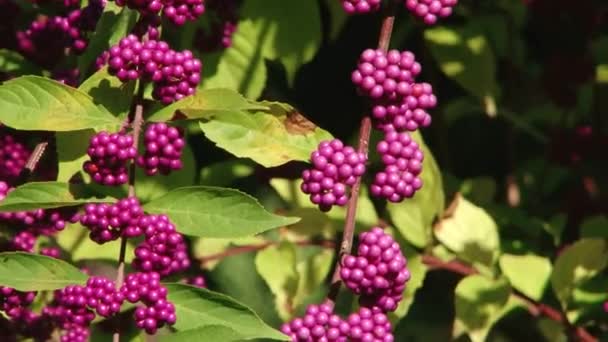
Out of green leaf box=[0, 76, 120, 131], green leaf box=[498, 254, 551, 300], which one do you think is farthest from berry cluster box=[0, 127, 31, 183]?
green leaf box=[498, 254, 551, 300]

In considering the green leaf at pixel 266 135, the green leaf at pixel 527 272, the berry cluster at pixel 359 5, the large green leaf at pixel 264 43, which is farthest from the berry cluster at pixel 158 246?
the green leaf at pixel 527 272

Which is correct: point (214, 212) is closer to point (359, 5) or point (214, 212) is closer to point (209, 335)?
point (209, 335)

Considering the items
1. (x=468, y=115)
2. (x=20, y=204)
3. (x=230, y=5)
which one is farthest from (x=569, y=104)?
(x=20, y=204)

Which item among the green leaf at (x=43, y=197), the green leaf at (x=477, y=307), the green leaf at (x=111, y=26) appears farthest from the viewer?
the green leaf at (x=477, y=307)

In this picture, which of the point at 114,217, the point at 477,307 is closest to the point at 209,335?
the point at 114,217

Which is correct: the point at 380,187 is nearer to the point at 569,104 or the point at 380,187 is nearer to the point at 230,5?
the point at 230,5

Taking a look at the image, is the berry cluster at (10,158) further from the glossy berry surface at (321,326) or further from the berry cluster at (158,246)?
the glossy berry surface at (321,326)
